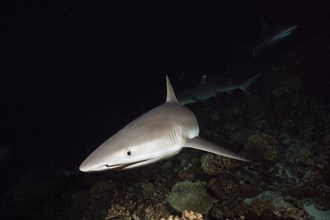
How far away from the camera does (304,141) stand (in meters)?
7.28

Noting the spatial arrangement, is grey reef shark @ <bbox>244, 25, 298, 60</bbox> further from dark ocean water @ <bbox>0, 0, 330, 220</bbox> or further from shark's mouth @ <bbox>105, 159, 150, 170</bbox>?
shark's mouth @ <bbox>105, 159, 150, 170</bbox>

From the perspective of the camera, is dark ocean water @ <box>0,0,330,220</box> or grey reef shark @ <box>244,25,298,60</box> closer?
dark ocean water @ <box>0,0,330,220</box>

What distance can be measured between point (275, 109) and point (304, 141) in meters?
2.84

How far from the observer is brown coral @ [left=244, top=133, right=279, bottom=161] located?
A: 6.45 m

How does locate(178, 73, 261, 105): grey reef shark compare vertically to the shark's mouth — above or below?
below

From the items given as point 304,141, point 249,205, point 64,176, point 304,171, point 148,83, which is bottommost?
point 148,83

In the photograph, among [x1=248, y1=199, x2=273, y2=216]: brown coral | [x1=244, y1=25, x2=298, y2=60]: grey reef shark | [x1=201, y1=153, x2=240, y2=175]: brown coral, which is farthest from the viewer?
[x1=244, y1=25, x2=298, y2=60]: grey reef shark

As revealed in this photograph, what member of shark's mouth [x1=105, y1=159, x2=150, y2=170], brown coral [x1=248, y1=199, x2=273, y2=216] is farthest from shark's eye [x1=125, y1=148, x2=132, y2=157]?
brown coral [x1=248, y1=199, x2=273, y2=216]

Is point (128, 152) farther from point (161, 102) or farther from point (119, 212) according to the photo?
point (161, 102)

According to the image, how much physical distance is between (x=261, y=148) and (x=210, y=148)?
135 inches

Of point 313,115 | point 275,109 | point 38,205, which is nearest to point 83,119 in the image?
point 38,205

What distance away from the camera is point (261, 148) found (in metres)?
6.57

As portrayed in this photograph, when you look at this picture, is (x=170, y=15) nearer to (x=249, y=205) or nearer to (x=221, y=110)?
(x=221, y=110)

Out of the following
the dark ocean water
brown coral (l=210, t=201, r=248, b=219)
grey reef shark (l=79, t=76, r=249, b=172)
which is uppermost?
grey reef shark (l=79, t=76, r=249, b=172)
